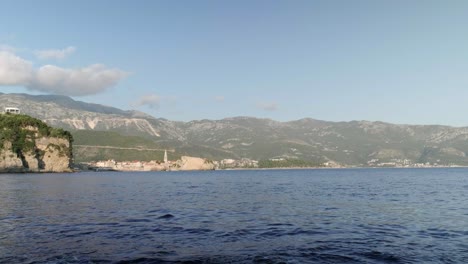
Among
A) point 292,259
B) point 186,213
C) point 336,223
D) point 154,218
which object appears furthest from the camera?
point 186,213

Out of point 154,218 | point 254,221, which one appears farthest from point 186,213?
point 254,221

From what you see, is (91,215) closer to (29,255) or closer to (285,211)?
(29,255)

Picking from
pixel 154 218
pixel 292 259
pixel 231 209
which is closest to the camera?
pixel 292 259

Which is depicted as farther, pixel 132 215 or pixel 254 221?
pixel 132 215

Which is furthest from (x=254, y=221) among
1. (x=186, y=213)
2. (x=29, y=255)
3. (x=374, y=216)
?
(x=29, y=255)

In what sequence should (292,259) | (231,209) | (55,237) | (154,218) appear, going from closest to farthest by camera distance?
(292,259) → (55,237) → (154,218) → (231,209)

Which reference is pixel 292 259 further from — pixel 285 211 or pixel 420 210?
pixel 420 210

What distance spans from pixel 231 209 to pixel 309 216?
36.1ft

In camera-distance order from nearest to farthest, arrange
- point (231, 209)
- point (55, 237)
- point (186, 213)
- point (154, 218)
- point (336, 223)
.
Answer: point (55, 237) → point (336, 223) → point (154, 218) → point (186, 213) → point (231, 209)

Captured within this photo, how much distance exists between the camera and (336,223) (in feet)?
120

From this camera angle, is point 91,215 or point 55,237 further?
point 91,215

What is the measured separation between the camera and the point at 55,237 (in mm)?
29484

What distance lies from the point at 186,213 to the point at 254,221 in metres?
9.92

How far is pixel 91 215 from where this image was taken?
42.3 m
